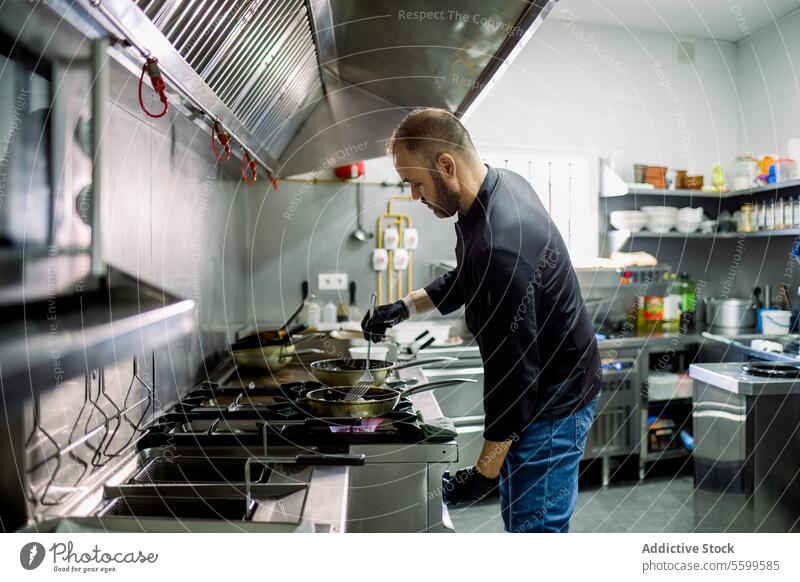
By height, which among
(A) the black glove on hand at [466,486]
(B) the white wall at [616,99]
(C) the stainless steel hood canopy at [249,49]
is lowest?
(A) the black glove on hand at [466,486]

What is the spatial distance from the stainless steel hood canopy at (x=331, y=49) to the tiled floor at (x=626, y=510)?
140 centimetres

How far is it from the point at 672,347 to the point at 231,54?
215cm

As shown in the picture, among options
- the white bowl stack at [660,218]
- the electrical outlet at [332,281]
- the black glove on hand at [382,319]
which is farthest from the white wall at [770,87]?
the black glove on hand at [382,319]

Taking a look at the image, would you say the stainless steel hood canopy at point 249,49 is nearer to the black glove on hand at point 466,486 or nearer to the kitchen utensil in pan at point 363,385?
the kitchen utensil in pan at point 363,385

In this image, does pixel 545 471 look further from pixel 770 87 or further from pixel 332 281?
pixel 770 87

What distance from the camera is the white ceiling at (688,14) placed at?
249cm

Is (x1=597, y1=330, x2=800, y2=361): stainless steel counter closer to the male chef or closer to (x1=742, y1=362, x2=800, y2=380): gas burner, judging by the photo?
(x1=742, y1=362, x2=800, y2=380): gas burner

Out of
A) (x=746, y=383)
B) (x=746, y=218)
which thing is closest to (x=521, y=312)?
(x=746, y=383)

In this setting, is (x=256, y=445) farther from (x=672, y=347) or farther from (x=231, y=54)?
(x=672, y=347)

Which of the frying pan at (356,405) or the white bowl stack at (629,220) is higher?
the white bowl stack at (629,220)

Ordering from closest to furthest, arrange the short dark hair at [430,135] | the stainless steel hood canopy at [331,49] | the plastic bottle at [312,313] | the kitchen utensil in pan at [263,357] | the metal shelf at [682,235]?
the stainless steel hood canopy at [331,49]
the short dark hair at [430,135]
the kitchen utensil in pan at [263,357]
the plastic bottle at [312,313]
the metal shelf at [682,235]

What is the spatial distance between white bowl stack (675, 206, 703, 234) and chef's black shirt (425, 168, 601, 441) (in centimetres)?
193
